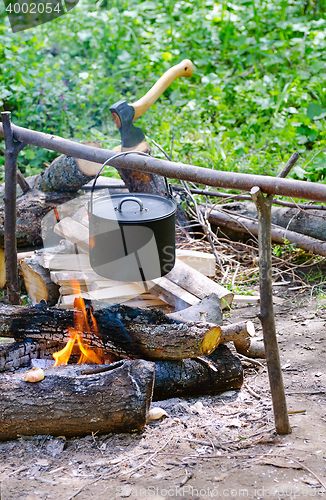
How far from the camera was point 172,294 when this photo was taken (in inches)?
138

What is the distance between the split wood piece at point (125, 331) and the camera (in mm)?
2605

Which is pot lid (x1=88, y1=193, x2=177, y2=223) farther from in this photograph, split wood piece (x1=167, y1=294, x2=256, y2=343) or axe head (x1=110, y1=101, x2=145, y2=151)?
split wood piece (x1=167, y1=294, x2=256, y2=343)

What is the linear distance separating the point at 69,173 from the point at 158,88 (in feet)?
4.47

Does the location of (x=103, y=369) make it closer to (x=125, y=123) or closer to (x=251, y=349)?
(x=251, y=349)

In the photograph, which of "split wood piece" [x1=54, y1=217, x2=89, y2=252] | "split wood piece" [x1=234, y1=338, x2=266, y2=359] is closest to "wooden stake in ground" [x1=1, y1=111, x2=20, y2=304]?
"split wood piece" [x1=54, y1=217, x2=89, y2=252]

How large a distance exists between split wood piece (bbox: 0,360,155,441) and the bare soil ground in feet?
0.24

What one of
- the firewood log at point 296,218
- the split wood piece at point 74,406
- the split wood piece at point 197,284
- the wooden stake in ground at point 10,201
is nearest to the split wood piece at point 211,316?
the split wood piece at point 197,284

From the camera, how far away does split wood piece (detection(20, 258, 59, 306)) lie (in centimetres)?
381

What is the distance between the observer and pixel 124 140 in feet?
9.89

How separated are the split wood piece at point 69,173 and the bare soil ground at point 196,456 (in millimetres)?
2385

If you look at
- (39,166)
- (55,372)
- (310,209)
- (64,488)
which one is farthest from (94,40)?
(64,488)

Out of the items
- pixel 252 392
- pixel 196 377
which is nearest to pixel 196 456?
pixel 196 377

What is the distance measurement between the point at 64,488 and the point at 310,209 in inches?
132

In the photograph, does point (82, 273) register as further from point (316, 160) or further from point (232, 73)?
point (232, 73)
